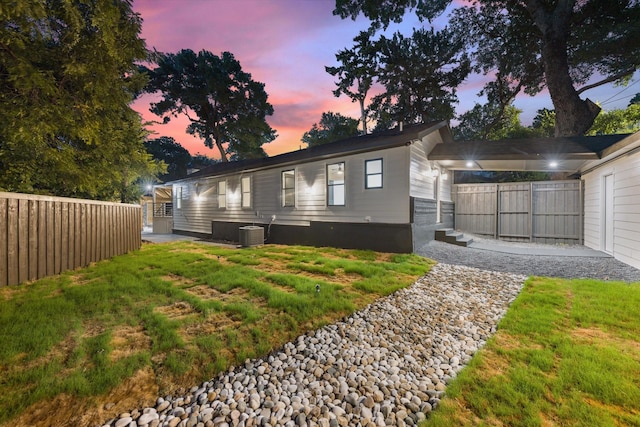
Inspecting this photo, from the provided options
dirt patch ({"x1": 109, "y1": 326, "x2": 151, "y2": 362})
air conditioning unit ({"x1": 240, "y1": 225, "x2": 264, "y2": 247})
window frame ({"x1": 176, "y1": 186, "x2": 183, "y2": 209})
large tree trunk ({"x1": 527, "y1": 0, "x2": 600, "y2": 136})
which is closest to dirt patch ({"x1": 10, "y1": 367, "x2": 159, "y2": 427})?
dirt patch ({"x1": 109, "y1": 326, "x2": 151, "y2": 362})

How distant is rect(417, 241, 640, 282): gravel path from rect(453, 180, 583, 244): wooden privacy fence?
3.01 meters

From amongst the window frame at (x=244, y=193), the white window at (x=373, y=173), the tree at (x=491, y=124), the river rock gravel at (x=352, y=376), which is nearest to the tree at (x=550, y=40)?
the tree at (x=491, y=124)

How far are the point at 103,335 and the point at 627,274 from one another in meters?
9.09

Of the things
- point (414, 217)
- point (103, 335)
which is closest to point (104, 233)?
point (103, 335)

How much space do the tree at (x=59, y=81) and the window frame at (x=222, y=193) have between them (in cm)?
701

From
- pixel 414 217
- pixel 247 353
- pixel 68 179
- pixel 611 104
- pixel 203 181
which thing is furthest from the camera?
pixel 611 104

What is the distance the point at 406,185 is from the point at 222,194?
31.5 feet

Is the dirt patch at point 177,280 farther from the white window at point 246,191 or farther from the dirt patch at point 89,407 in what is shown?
the white window at point 246,191

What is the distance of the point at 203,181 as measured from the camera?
14.1m

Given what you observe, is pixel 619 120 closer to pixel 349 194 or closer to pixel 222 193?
pixel 349 194

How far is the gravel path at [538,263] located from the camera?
5.43m

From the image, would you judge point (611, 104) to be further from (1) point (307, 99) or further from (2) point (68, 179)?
(2) point (68, 179)

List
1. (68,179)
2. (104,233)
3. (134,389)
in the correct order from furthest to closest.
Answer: (104,233), (68,179), (134,389)

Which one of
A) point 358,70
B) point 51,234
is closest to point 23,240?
point 51,234
